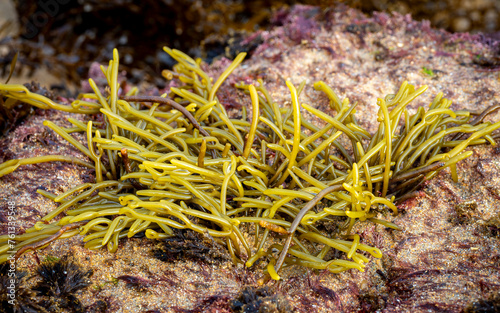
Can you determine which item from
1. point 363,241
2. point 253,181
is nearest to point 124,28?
point 253,181

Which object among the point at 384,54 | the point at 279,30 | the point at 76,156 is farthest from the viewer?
the point at 279,30

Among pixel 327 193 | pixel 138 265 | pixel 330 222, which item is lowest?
pixel 138 265

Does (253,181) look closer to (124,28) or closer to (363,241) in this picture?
(363,241)

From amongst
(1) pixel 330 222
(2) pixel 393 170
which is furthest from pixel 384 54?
(1) pixel 330 222

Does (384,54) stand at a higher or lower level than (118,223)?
higher

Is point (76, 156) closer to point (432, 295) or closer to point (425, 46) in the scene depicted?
point (432, 295)

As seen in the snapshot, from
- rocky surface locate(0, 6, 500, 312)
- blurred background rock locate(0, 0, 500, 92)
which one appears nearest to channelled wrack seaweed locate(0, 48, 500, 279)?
rocky surface locate(0, 6, 500, 312)

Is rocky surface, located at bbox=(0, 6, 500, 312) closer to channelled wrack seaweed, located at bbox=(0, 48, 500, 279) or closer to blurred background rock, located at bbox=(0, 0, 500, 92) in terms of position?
channelled wrack seaweed, located at bbox=(0, 48, 500, 279)
